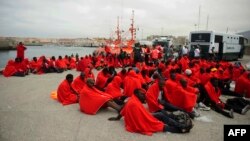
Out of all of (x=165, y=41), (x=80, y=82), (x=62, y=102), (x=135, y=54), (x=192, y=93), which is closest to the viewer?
(x=192, y=93)

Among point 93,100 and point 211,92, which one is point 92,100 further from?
point 211,92

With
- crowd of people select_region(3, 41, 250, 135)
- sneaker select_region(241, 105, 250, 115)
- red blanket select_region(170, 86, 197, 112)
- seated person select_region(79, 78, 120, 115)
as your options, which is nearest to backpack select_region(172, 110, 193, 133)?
crowd of people select_region(3, 41, 250, 135)

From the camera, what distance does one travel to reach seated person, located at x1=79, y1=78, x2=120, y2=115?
8.15 metres

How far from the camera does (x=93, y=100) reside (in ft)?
26.9

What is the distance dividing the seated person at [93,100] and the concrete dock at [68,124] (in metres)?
0.22

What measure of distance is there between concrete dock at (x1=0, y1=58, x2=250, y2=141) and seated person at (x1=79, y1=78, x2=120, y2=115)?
0.22m

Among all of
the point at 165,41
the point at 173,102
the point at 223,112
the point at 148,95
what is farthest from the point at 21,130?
the point at 165,41

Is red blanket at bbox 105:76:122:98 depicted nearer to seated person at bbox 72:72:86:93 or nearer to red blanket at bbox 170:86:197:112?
seated person at bbox 72:72:86:93

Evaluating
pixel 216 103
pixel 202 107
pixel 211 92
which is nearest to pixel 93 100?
pixel 202 107

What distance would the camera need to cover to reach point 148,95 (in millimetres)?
8094

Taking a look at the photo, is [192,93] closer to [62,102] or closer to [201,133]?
[201,133]

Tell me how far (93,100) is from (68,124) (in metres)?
1.21

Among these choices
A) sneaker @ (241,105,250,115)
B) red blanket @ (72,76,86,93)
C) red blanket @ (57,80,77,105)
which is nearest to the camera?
sneaker @ (241,105,250,115)

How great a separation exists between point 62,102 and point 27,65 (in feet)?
30.8
